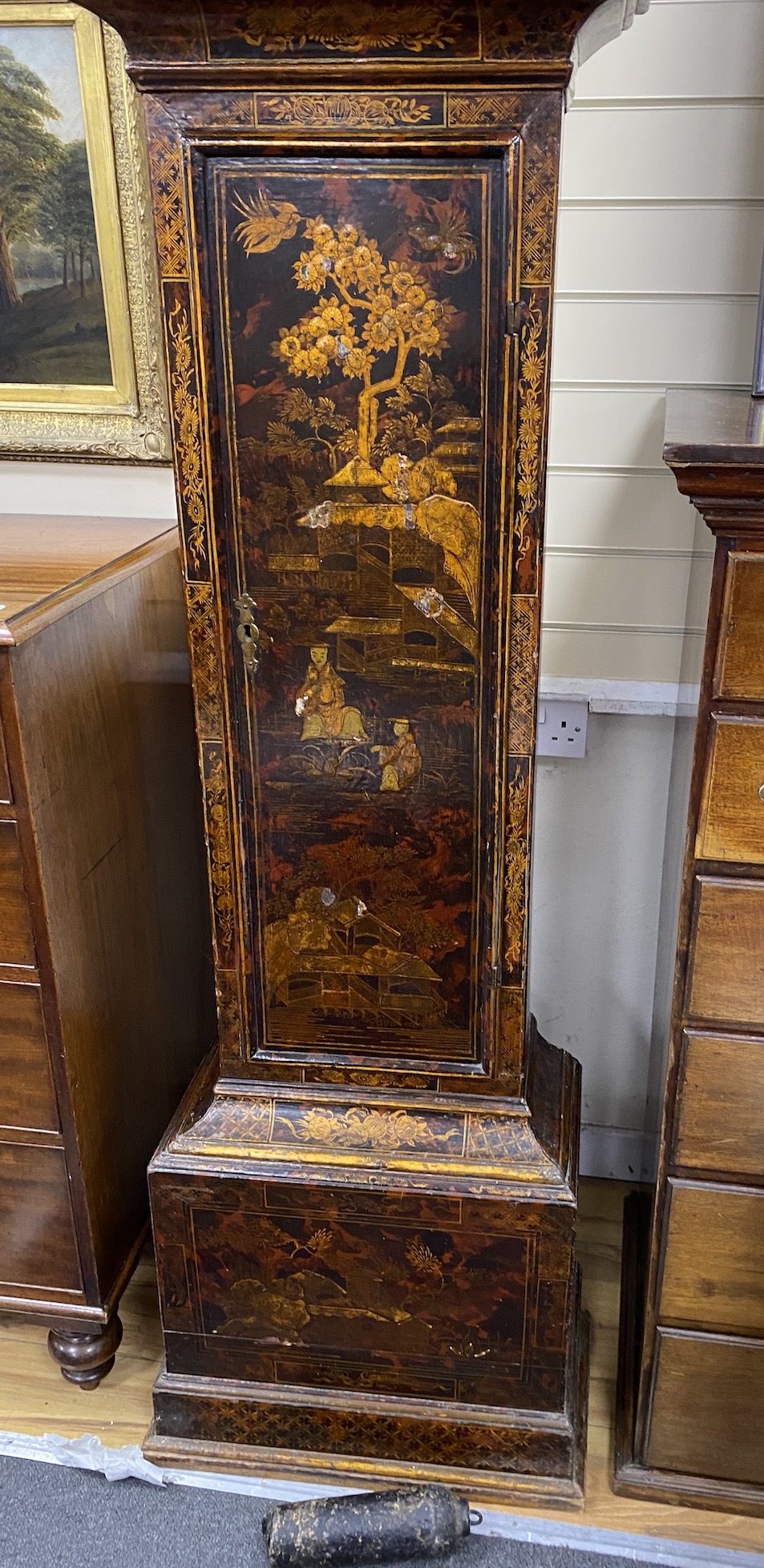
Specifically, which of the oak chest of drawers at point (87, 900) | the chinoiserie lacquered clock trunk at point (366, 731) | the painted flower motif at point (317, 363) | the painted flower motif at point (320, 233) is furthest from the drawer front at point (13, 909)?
the painted flower motif at point (320, 233)

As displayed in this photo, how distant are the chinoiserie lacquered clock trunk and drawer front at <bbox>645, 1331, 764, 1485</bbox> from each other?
0.43ft

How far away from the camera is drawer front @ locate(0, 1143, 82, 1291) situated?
165 centimetres

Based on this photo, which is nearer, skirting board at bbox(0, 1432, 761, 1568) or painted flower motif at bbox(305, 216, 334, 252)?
painted flower motif at bbox(305, 216, 334, 252)

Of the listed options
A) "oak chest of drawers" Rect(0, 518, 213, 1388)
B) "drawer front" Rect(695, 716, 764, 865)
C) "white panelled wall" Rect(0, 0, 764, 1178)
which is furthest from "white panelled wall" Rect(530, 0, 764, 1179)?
"oak chest of drawers" Rect(0, 518, 213, 1388)

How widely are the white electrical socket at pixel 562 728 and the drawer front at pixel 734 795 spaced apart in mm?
605

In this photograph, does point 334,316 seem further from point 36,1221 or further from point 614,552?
point 36,1221

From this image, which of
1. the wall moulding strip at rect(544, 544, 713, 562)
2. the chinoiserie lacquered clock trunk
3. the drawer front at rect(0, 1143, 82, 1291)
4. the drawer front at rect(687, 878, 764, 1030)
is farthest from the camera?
the wall moulding strip at rect(544, 544, 713, 562)

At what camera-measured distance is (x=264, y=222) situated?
1.21 meters

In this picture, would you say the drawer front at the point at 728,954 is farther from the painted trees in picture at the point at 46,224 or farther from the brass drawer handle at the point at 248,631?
the painted trees in picture at the point at 46,224

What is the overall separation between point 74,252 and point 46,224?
6 centimetres

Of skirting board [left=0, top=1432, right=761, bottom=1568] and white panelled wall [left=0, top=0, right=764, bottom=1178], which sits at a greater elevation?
white panelled wall [left=0, top=0, right=764, bottom=1178]

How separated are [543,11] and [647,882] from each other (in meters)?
1.31

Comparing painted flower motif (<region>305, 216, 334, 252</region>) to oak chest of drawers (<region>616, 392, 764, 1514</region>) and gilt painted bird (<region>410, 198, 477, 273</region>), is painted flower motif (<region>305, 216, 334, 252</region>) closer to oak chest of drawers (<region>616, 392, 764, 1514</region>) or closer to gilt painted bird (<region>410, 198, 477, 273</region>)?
gilt painted bird (<region>410, 198, 477, 273</region>)

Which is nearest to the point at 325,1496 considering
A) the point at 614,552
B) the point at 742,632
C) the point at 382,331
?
the point at 742,632
